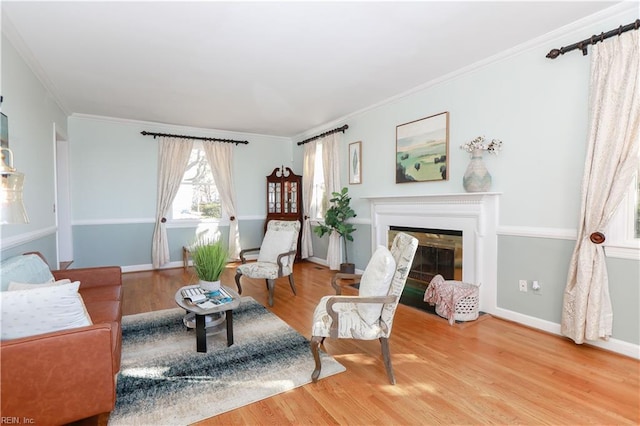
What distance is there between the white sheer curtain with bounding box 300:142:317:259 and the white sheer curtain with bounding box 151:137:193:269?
7.70ft

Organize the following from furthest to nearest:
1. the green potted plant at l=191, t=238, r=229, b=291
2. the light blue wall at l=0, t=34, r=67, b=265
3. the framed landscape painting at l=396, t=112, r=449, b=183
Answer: the framed landscape painting at l=396, t=112, r=449, b=183
the green potted plant at l=191, t=238, r=229, b=291
the light blue wall at l=0, t=34, r=67, b=265

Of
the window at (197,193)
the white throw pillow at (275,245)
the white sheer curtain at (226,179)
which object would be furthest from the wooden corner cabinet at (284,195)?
the white throw pillow at (275,245)

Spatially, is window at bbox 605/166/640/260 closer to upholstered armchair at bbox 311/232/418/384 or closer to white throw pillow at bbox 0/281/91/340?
upholstered armchair at bbox 311/232/418/384

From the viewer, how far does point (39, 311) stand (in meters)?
1.60

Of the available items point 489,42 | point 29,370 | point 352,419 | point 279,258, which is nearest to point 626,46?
point 489,42

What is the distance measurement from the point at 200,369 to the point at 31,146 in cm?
282

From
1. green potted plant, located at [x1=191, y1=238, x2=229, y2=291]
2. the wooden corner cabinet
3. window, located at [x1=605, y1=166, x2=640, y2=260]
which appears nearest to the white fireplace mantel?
window, located at [x1=605, y1=166, x2=640, y2=260]

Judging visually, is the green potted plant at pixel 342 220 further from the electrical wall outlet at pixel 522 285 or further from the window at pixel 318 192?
the electrical wall outlet at pixel 522 285

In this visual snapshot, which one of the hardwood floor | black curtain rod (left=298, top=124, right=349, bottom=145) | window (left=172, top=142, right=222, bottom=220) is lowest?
the hardwood floor

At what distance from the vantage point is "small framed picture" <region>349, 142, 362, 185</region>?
522 centimetres

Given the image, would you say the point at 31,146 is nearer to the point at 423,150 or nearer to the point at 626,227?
the point at 423,150

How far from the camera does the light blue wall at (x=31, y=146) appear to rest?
270 centimetres

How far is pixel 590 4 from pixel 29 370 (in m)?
4.22

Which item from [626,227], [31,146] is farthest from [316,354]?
[31,146]
